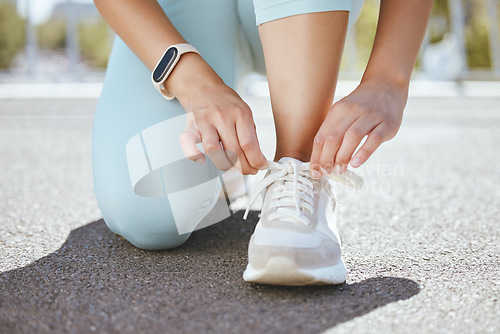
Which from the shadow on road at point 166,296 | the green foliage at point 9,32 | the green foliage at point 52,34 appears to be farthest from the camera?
the green foliage at point 52,34

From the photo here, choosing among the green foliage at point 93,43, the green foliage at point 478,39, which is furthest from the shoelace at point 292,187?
the green foliage at point 93,43

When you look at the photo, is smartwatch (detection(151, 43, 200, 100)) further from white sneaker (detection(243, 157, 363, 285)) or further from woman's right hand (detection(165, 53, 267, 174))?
white sneaker (detection(243, 157, 363, 285))

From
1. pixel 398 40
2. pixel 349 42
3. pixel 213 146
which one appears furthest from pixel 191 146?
pixel 349 42

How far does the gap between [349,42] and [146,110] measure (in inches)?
373

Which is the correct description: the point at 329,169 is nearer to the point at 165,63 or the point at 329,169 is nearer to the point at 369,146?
the point at 369,146

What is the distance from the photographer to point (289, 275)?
28.3 inches

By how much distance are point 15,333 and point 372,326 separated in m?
0.44

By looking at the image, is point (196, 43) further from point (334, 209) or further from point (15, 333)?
point (15, 333)

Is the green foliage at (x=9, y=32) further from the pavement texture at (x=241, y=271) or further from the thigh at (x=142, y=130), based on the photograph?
the thigh at (x=142, y=130)

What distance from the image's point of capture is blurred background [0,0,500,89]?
8.72m

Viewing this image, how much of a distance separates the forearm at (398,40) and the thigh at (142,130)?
38 cm

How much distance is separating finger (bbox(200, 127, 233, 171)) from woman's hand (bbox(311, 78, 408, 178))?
0.14m

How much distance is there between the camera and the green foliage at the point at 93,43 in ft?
49.8

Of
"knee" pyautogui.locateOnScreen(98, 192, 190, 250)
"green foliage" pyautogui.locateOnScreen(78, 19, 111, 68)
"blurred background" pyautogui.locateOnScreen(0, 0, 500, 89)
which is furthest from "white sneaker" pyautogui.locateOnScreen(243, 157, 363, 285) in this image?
"green foliage" pyautogui.locateOnScreen(78, 19, 111, 68)
